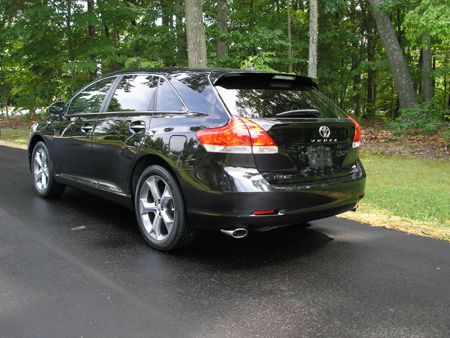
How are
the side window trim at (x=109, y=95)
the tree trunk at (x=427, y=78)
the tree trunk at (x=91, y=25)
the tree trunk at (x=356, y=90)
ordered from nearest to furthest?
the side window trim at (x=109, y=95) < the tree trunk at (x=427, y=78) < the tree trunk at (x=91, y=25) < the tree trunk at (x=356, y=90)

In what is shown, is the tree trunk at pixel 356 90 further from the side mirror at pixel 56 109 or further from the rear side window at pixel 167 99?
the rear side window at pixel 167 99

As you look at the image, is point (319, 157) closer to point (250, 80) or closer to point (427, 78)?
point (250, 80)

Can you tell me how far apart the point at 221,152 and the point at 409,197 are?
418 centimetres

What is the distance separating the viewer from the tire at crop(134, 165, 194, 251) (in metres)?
4.05

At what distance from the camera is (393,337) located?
2803 millimetres

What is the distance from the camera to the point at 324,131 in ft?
13.3

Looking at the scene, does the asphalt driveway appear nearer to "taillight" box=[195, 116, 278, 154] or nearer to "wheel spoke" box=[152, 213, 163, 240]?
"wheel spoke" box=[152, 213, 163, 240]

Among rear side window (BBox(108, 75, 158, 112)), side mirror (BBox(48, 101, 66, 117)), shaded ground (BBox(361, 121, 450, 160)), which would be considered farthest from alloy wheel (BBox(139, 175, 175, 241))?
shaded ground (BBox(361, 121, 450, 160))

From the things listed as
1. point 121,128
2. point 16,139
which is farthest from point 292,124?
point 16,139

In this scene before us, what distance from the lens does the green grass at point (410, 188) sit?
5898 millimetres

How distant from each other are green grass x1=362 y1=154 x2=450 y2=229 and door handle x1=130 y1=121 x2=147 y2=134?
11.1ft

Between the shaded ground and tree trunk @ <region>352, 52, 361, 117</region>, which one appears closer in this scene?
the shaded ground

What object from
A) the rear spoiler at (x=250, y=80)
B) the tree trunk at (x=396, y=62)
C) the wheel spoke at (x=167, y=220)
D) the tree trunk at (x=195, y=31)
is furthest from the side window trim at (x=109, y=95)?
the tree trunk at (x=396, y=62)

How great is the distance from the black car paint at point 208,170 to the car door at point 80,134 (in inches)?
10.6
